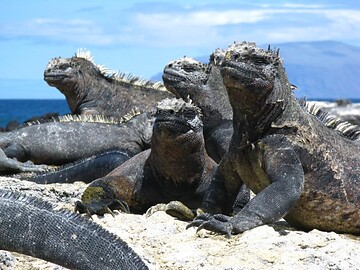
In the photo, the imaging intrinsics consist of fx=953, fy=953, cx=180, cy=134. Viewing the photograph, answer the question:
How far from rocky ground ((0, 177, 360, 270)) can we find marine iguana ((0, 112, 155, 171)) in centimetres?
491

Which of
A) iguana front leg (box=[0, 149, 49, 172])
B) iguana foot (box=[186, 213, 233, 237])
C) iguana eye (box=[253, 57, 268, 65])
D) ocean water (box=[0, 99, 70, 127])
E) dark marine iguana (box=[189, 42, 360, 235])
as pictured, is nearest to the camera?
iguana foot (box=[186, 213, 233, 237])

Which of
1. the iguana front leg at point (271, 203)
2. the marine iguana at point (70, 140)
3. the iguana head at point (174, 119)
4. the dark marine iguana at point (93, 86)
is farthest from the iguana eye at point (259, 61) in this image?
the dark marine iguana at point (93, 86)

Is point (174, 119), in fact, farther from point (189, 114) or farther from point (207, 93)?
point (207, 93)

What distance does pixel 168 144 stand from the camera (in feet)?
23.5

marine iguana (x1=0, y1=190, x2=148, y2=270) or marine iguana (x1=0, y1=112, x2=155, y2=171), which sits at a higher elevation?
marine iguana (x1=0, y1=190, x2=148, y2=270)

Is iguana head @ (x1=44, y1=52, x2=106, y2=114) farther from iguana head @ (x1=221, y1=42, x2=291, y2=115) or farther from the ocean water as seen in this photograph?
the ocean water

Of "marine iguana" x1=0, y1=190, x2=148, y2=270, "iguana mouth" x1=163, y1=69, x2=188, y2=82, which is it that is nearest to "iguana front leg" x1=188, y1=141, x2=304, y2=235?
"marine iguana" x1=0, y1=190, x2=148, y2=270

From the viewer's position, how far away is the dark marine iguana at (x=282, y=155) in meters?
6.30

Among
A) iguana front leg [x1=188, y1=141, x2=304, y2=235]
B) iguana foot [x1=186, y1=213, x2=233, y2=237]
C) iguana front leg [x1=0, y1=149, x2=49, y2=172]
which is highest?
iguana front leg [x1=188, y1=141, x2=304, y2=235]

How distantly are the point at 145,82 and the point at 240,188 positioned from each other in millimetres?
6925

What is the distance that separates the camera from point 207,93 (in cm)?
930

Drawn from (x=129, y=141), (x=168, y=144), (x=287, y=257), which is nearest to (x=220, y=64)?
(x=168, y=144)

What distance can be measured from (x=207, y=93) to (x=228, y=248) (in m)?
3.59

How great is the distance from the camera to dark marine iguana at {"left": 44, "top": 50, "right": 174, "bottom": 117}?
14031 mm
